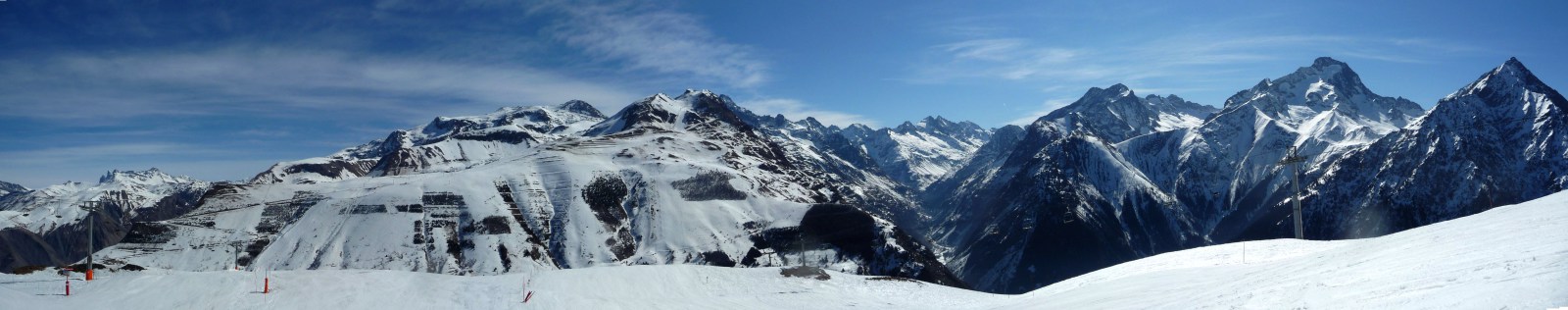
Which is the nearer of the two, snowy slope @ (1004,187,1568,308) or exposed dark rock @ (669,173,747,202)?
snowy slope @ (1004,187,1568,308)

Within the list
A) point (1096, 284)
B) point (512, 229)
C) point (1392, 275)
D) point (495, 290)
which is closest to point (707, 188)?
point (512, 229)

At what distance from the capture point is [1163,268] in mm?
31828

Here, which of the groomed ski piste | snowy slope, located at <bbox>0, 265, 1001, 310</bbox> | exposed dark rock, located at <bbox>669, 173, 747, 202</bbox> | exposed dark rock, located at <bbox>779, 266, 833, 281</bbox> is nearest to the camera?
the groomed ski piste

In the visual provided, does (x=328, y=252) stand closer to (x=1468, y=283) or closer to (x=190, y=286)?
(x=190, y=286)

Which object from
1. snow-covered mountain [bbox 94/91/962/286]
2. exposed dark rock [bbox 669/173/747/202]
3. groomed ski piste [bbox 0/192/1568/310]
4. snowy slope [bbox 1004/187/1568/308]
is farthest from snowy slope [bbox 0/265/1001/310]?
exposed dark rock [bbox 669/173/747/202]

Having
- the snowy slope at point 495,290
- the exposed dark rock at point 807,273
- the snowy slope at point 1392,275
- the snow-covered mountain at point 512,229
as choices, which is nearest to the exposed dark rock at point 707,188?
the snow-covered mountain at point 512,229

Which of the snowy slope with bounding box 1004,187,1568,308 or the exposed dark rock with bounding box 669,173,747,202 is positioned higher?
the exposed dark rock with bounding box 669,173,747,202

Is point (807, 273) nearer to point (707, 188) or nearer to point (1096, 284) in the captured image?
point (1096, 284)

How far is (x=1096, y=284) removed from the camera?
31.8 meters

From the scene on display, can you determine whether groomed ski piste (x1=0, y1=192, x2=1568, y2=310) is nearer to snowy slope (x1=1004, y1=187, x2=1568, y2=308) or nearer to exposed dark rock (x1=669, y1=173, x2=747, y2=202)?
snowy slope (x1=1004, y1=187, x2=1568, y2=308)

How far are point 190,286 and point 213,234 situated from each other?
133931mm

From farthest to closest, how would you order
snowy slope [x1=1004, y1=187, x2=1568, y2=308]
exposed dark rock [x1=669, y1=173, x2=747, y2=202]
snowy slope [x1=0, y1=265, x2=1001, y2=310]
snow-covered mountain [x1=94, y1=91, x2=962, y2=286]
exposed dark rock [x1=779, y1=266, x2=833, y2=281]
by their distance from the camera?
exposed dark rock [x1=669, y1=173, x2=747, y2=202] < snow-covered mountain [x1=94, y1=91, x2=962, y2=286] < exposed dark rock [x1=779, y1=266, x2=833, y2=281] < snowy slope [x1=0, y1=265, x2=1001, y2=310] < snowy slope [x1=1004, y1=187, x2=1568, y2=308]

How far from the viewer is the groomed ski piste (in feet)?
54.1

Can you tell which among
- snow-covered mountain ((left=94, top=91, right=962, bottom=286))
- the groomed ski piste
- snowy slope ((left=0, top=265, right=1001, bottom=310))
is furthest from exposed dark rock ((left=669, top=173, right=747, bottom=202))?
snowy slope ((left=0, top=265, right=1001, bottom=310))
